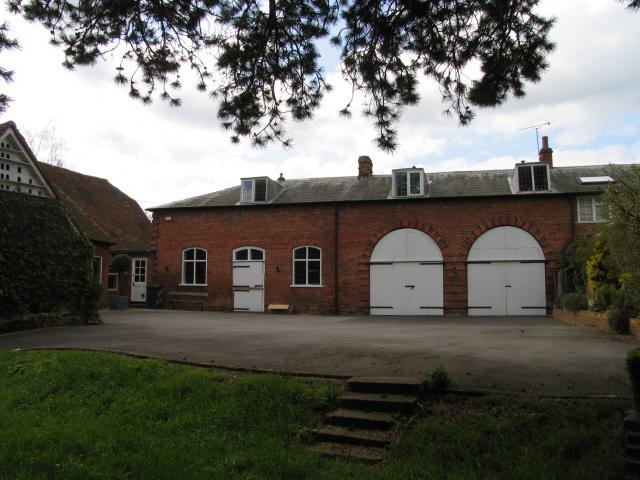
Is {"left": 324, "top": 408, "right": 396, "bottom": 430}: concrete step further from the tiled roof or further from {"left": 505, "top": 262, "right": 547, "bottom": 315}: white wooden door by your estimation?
the tiled roof

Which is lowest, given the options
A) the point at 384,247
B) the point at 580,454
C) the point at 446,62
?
the point at 580,454

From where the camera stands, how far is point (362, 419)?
528cm

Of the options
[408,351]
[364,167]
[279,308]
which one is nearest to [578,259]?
[364,167]

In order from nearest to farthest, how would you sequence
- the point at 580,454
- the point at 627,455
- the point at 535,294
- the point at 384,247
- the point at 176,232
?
the point at 627,455, the point at 580,454, the point at 535,294, the point at 384,247, the point at 176,232

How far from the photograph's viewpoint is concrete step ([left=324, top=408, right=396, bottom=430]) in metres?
5.20

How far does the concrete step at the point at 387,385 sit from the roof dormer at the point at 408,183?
615 inches

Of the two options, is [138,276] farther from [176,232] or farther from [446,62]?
[446,62]

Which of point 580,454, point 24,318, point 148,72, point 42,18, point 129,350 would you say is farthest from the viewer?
point 24,318

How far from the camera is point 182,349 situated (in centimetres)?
900

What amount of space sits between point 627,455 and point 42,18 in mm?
8256

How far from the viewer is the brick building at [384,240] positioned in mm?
19828

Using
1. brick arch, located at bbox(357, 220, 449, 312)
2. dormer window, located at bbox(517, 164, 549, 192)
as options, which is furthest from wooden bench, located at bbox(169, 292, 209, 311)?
dormer window, located at bbox(517, 164, 549, 192)


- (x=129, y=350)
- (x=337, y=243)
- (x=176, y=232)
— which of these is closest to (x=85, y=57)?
(x=129, y=350)

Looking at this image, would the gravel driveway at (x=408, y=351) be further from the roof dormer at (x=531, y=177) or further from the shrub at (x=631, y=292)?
the roof dormer at (x=531, y=177)
